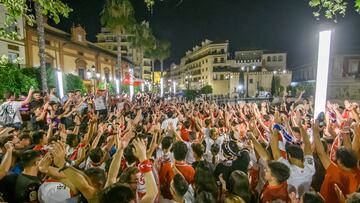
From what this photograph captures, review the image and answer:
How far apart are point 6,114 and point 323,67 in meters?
9.69

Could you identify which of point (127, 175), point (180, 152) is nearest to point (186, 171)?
point (180, 152)

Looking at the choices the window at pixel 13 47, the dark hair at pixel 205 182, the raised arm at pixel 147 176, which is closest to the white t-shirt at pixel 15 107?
the raised arm at pixel 147 176

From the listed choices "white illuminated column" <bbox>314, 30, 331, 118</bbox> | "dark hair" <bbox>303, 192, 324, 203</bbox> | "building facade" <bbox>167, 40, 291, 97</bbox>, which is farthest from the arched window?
"dark hair" <bbox>303, 192, 324, 203</bbox>

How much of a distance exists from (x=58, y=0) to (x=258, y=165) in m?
4.57

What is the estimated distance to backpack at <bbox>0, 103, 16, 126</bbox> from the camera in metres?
7.28

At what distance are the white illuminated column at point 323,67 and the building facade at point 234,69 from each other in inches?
1962

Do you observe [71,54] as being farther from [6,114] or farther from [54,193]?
[54,193]

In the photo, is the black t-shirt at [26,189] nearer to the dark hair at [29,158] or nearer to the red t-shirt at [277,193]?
the dark hair at [29,158]

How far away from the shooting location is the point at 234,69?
225 ft

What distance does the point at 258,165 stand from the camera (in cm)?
434

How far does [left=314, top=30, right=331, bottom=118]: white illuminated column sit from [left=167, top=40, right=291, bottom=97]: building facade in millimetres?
49823

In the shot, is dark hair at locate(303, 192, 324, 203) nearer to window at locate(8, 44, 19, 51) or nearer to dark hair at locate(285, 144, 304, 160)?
dark hair at locate(285, 144, 304, 160)

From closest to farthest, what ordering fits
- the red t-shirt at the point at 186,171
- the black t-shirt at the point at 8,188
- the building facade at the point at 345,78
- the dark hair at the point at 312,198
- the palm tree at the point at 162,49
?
the dark hair at the point at 312,198 → the black t-shirt at the point at 8,188 → the red t-shirt at the point at 186,171 → the building facade at the point at 345,78 → the palm tree at the point at 162,49

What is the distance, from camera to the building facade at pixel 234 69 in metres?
58.9
